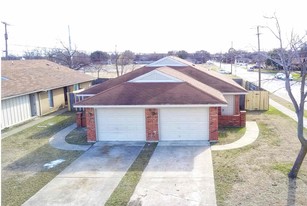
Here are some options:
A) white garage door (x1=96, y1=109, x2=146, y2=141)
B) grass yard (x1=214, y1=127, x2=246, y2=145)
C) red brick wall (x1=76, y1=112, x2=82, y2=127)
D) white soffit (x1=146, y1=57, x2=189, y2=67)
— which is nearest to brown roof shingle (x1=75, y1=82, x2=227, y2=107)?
white garage door (x1=96, y1=109, x2=146, y2=141)

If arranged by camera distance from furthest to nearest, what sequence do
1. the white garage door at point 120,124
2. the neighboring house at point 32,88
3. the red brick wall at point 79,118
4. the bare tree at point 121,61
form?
the bare tree at point 121,61, the neighboring house at point 32,88, the red brick wall at point 79,118, the white garage door at point 120,124

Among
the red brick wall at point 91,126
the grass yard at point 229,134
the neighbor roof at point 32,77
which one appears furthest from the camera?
the neighbor roof at point 32,77

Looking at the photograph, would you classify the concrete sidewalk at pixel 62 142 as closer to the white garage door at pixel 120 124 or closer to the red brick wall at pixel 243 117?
the white garage door at pixel 120 124

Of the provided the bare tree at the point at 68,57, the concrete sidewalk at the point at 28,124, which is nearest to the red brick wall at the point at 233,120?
the concrete sidewalk at the point at 28,124

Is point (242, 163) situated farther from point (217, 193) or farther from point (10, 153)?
point (10, 153)

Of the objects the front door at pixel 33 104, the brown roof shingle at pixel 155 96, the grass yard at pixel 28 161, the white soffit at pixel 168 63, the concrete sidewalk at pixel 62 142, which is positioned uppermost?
the white soffit at pixel 168 63
